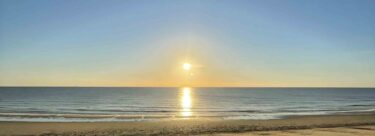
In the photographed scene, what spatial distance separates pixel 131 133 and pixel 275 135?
30.7 feet

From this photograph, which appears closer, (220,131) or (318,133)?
(318,133)

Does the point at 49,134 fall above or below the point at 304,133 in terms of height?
above

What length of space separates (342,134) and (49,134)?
18.7 meters

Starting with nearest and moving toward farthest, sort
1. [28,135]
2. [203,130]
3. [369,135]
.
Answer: [369,135] → [28,135] → [203,130]

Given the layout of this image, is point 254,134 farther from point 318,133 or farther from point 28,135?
point 28,135

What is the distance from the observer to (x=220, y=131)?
27469mm

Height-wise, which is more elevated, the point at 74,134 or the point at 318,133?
the point at 74,134

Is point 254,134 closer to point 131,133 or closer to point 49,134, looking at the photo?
point 131,133

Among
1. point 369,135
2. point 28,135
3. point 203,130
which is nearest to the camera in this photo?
point 369,135

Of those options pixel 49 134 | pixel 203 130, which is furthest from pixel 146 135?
pixel 49 134

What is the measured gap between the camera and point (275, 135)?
2516 cm

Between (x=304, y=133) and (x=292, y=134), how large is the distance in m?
0.91

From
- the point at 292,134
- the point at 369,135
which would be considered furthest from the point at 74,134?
the point at 369,135

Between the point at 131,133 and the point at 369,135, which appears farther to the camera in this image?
the point at 131,133
